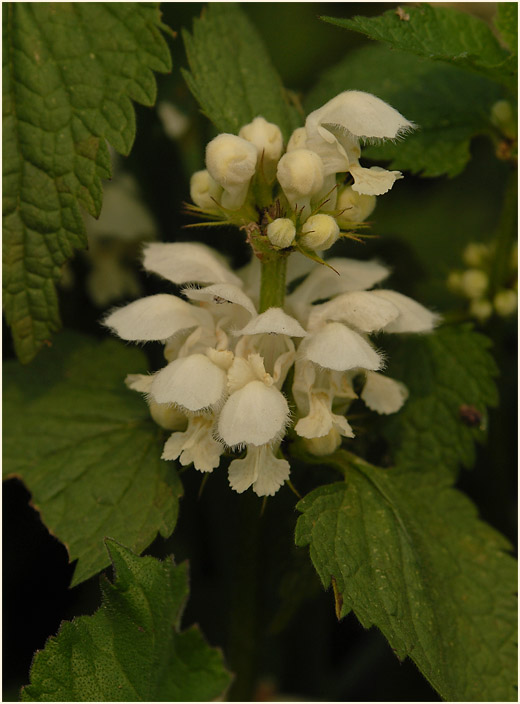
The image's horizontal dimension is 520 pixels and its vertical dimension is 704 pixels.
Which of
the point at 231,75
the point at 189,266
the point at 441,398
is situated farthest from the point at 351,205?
the point at 441,398

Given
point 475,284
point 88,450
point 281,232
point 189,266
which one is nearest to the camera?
point 281,232

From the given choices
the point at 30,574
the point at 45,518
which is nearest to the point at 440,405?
the point at 45,518

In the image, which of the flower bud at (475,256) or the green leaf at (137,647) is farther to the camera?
the flower bud at (475,256)

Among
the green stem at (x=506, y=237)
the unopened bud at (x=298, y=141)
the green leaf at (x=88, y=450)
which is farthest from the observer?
the green stem at (x=506, y=237)

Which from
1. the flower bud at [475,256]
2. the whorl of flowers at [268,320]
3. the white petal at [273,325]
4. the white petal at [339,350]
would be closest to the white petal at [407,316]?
the whorl of flowers at [268,320]

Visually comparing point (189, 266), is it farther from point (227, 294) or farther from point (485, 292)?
point (485, 292)

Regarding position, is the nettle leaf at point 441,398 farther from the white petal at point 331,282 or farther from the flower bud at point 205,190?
the flower bud at point 205,190

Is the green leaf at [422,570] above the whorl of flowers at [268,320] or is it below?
below
